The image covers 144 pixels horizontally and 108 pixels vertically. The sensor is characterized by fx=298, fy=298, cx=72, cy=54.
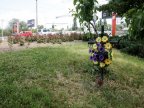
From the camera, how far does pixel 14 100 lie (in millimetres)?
6336

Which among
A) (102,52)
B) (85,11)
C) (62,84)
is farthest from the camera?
(85,11)

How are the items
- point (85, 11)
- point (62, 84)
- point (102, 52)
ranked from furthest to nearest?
point (85, 11), point (102, 52), point (62, 84)

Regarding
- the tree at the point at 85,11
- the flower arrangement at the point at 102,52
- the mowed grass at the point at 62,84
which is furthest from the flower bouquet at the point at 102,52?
the tree at the point at 85,11

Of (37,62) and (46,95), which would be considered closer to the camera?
(46,95)

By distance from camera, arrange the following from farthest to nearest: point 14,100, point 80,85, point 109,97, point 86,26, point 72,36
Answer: point 72,36 → point 86,26 → point 80,85 → point 109,97 → point 14,100

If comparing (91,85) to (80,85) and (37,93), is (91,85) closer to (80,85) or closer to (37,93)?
(80,85)

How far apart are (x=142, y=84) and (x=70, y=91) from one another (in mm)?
→ 2485

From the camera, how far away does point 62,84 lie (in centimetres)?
757

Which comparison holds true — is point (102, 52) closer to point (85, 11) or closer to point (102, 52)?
point (102, 52)

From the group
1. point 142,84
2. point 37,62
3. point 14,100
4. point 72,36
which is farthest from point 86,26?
point 72,36

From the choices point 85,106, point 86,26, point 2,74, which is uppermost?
point 86,26

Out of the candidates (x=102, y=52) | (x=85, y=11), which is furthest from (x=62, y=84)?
→ (x=85, y=11)

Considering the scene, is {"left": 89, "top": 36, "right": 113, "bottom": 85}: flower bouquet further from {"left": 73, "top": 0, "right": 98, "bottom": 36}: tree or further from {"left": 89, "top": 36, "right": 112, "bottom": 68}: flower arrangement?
{"left": 73, "top": 0, "right": 98, "bottom": 36}: tree

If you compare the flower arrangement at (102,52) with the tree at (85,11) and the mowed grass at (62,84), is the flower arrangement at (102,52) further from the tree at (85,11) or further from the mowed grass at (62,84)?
the tree at (85,11)
